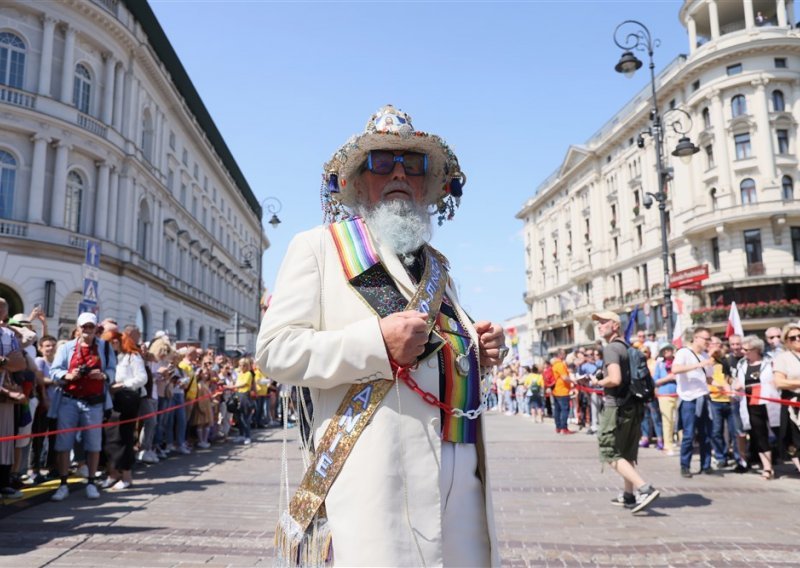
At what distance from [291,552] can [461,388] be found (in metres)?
0.70

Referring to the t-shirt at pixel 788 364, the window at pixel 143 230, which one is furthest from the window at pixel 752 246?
the t-shirt at pixel 788 364

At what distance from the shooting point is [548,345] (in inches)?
2827

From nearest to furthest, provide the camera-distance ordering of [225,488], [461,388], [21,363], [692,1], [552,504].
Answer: [461,388], [21,363], [552,504], [225,488], [692,1]

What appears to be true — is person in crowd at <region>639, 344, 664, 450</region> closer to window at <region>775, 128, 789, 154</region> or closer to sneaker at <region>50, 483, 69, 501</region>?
sneaker at <region>50, 483, 69, 501</region>

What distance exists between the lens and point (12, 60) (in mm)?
24688

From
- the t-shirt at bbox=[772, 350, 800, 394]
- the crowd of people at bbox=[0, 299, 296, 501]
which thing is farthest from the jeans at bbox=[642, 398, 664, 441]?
the crowd of people at bbox=[0, 299, 296, 501]

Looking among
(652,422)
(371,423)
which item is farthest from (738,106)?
(371,423)

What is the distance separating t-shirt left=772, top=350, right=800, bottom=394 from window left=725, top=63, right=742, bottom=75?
3968 cm

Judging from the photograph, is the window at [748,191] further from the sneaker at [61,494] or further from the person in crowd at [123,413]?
the sneaker at [61,494]

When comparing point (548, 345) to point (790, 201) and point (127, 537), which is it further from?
point (127, 537)

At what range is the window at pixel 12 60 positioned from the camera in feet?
80.1

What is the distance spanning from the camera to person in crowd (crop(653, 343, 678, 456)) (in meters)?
11.0

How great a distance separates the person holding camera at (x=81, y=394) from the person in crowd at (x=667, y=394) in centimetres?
864

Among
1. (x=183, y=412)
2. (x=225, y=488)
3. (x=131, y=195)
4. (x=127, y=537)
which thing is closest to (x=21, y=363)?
(x=127, y=537)
